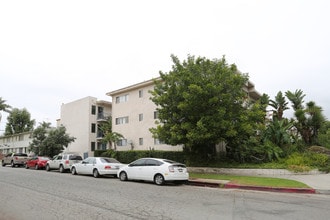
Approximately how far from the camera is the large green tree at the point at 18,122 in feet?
208

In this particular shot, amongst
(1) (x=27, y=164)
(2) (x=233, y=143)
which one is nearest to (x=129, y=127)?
(1) (x=27, y=164)

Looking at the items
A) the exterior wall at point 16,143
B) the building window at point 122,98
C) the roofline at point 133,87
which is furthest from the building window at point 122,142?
the exterior wall at point 16,143

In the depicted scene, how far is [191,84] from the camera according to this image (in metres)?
17.1

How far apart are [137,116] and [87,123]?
10387 millimetres

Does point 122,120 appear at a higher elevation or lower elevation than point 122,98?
lower

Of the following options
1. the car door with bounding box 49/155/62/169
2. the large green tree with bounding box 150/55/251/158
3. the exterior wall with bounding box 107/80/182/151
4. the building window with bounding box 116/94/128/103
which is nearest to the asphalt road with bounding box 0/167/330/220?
the large green tree with bounding box 150/55/251/158

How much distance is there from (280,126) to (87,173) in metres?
14.9

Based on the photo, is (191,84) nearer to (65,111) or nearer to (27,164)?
(27,164)

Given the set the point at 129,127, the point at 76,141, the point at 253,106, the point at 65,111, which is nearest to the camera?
the point at 253,106

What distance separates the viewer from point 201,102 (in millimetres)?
17375

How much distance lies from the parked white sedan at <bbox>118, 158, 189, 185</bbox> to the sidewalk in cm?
138

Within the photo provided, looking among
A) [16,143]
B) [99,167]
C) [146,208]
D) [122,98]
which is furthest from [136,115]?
[16,143]

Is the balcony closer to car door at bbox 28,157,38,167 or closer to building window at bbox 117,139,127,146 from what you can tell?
building window at bbox 117,139,127,146

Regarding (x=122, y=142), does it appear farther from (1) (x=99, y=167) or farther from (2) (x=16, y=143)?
(2) (x=16, y=143)
